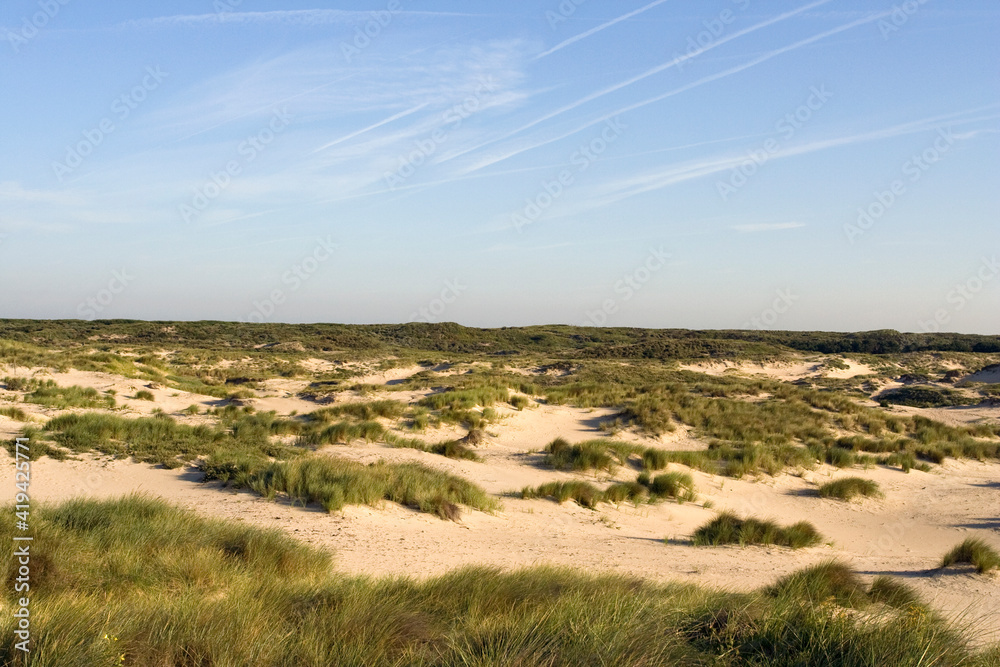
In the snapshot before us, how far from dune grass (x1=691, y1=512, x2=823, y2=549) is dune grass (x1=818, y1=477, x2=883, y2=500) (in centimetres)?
439

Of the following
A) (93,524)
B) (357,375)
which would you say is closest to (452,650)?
(93,524)

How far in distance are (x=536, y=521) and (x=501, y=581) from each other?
5.01m

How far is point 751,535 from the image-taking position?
9.62m

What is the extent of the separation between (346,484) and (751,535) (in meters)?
6.20

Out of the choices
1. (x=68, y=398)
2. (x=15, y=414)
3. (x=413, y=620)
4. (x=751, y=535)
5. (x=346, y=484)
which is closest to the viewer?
(x=413, y=620)

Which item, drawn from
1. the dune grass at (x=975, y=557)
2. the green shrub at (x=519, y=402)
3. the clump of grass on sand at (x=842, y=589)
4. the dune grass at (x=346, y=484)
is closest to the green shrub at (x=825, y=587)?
the clump of grass on sand at (x=842, y=589)

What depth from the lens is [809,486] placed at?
15.1m

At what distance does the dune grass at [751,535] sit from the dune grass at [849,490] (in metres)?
4.39

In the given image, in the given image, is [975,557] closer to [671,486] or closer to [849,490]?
[671,486]

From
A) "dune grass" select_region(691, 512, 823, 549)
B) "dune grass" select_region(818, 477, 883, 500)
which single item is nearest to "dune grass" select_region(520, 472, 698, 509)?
"dune grass" select_region(691, 512, 823, 549)

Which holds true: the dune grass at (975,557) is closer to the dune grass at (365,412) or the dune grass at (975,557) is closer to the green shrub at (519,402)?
the dune grass at (365,412)

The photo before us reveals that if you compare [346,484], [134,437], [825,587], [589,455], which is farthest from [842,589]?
[134,437]

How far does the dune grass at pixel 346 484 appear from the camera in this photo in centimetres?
986

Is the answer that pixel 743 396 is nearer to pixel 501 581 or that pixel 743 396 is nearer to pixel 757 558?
pixel 757 558
